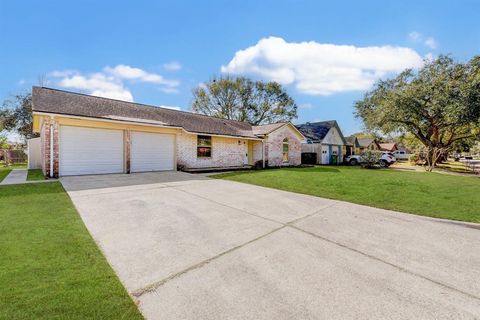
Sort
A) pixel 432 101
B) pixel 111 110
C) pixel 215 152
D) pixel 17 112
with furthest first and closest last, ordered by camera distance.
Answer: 1. pixel 17 112
2. pixel 432 101
3. pixel 215 152
4. pixel 111 110

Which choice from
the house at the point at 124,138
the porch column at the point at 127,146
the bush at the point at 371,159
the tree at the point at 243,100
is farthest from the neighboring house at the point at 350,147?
the porch column at the point at 127,146

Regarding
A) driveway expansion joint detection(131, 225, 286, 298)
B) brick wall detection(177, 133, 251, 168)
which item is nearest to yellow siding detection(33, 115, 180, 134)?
brick wall detection(177, 133, 251, 168)

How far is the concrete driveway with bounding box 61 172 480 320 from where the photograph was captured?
237 centimetres

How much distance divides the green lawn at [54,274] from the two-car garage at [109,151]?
6.69m

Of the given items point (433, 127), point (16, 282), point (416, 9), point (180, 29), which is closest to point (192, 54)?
point (180, 29)

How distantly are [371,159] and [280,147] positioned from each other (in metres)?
9.00

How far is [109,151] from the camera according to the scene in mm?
11891

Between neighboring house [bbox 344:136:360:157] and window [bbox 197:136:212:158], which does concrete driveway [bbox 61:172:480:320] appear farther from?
neighboring house [bbox 344:136:360:157]

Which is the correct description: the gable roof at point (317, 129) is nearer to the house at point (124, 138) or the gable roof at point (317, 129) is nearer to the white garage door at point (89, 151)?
the house at point (124, 138)

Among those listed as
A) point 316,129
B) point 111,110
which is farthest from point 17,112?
point 316,129

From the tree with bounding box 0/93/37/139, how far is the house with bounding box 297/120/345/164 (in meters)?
33.0

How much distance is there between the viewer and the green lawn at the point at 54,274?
210cm

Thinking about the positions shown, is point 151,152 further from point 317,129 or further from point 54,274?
point 317,129

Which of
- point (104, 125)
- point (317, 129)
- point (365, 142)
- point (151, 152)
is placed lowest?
point (151, 152)
